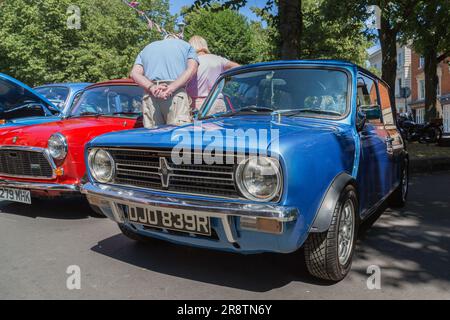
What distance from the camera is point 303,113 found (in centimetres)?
341

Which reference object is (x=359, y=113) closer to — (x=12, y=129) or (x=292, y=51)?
(x=12, y=129)

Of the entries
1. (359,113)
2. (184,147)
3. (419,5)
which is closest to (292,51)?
(359,113)

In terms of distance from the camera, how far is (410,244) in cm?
384

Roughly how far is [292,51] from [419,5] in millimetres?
8698

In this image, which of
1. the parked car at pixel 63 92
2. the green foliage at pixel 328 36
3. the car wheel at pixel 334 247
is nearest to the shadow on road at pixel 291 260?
the car wheel at pixel 334 247

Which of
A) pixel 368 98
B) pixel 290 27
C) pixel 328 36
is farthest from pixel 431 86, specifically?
pixel 368 98

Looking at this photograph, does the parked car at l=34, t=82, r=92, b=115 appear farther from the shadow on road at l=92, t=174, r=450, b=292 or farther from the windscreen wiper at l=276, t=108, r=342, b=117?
the windscreen wiper at l=276, t=108, r=342, b=117

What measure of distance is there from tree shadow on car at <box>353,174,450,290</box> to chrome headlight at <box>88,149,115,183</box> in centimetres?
206

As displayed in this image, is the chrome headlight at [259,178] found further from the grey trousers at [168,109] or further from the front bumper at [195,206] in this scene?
the grey trousers at [168,109]

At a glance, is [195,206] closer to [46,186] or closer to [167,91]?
[167,91]

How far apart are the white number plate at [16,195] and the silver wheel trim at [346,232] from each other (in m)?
3.39

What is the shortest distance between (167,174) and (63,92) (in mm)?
5954

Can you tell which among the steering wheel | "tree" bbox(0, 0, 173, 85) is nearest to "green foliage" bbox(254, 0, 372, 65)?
the steering wheel

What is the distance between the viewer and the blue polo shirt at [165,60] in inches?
182
